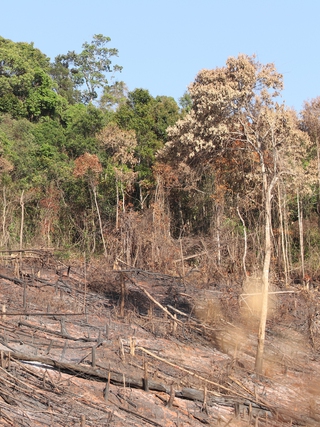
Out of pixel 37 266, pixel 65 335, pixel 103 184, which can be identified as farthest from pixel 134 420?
pixel 103 184

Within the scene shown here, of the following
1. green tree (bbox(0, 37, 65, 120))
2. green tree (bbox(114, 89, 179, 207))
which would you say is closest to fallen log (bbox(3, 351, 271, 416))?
green tree (bbox(114, 89, 179, 207))

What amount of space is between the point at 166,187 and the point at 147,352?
12024 mm

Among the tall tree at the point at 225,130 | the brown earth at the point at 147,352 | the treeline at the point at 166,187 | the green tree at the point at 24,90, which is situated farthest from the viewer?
the green tree at the point at 24,90

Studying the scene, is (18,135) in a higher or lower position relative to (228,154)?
higher

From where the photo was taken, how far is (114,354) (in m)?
10.4

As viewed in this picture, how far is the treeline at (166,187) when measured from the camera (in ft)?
62.6

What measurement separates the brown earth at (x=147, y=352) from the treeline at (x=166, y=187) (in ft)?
8.64

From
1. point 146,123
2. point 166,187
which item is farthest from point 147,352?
point 146,123

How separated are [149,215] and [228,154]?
354cm

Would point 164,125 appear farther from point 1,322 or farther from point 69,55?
point 69,55

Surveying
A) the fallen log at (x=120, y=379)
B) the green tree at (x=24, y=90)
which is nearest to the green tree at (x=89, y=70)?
the green tree at (x=24, y=90)

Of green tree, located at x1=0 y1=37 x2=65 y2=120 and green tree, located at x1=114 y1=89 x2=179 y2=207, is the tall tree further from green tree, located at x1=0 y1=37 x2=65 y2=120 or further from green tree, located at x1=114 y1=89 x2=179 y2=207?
green tree, located at x1=0 y1=37 x2=65 y2=120

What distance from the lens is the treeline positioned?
19.1 metres

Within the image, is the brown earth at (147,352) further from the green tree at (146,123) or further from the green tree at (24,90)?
the green tree at (24,90)
